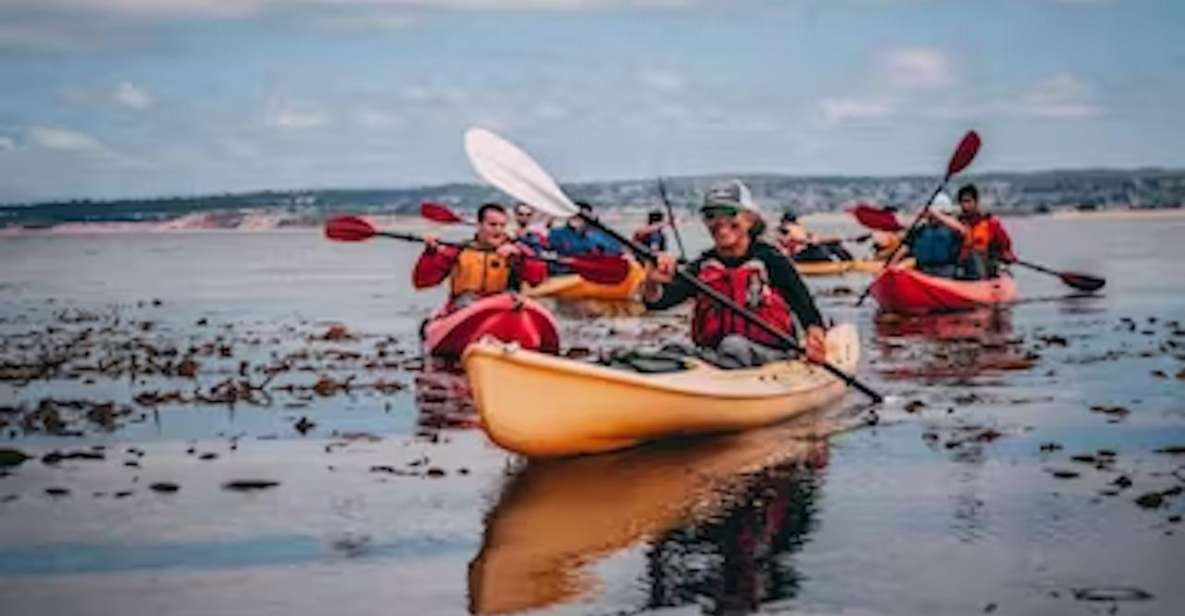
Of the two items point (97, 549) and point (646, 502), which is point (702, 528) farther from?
point (97, 549)

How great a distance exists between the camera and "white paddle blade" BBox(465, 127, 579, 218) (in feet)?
44.9

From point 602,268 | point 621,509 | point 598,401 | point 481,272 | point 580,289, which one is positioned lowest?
point 621,509

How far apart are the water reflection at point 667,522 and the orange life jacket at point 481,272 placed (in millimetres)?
6562

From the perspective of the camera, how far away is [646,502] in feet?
37.1

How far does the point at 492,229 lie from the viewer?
19.4 m

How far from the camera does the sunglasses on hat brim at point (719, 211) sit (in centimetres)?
1332

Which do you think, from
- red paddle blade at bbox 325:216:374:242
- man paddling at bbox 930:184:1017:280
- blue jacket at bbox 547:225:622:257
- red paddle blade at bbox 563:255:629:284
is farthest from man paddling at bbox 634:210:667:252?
red paddle blade at bbox 563:255:629:284

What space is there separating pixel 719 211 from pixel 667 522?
3432mm

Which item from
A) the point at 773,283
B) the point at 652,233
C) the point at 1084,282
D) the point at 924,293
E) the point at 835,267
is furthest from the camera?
the point at 835,267

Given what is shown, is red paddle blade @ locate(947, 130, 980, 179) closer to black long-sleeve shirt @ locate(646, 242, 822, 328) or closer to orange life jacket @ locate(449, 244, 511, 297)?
orange life jacket @ locate(449, 244, 511, 297)

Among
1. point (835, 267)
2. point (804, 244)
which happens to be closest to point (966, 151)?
point (804, 244)

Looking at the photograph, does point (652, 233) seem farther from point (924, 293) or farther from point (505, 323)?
point (505, 323)

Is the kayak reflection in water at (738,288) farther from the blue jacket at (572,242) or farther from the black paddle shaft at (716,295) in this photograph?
the blue jacket at (572,242)

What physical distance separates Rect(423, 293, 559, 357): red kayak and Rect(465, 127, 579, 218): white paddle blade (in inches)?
182
